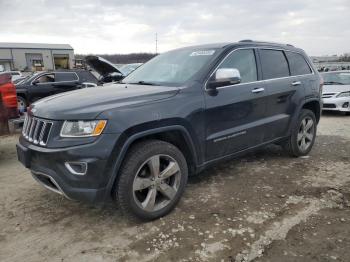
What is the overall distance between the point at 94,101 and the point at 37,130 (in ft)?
1.99

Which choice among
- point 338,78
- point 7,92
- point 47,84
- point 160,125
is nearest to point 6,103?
point 7,92

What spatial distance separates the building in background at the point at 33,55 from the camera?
164 feet

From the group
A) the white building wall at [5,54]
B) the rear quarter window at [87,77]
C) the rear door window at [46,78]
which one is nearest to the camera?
the rear door window at [46,78]

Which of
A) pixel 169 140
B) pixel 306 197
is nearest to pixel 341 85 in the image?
pixel 306 197

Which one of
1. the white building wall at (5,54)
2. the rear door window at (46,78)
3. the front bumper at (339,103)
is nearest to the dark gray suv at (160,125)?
the front bumper at (339,103)

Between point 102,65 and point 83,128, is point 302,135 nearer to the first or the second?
point 83,128

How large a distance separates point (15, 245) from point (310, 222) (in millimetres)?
2804

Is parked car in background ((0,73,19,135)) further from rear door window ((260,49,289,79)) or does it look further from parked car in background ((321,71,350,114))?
parked car in background ((321,71,350,114))

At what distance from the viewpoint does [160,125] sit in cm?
317

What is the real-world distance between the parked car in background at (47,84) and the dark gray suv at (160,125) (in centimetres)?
744

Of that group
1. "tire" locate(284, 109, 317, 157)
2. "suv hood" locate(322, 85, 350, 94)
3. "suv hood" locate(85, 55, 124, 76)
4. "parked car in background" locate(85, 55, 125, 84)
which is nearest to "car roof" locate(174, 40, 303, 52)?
"tire" locate(284, 109, 317, 157)

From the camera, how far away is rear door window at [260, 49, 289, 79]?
4477 mm

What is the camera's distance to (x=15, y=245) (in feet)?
9.61

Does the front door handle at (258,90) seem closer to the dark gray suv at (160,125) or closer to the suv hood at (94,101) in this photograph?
the dark gray suv at (160,125)
